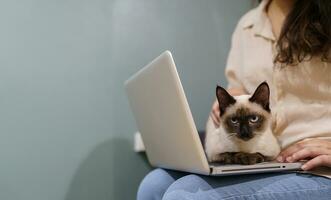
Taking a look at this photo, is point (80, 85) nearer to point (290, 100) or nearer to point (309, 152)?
point (290, 100)

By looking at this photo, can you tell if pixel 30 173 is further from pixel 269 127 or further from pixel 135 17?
pixel 269 127

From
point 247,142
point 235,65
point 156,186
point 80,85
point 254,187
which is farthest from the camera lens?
point 80,85

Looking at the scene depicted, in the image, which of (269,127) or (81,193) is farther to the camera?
(81,193)

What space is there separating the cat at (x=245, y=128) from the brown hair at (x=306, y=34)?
0.55 ft

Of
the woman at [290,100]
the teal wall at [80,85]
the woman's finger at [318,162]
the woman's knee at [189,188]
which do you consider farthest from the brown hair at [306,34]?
the teal wall at [80,85]

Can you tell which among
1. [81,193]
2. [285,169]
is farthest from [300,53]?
[81,193]

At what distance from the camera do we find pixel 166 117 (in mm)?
870

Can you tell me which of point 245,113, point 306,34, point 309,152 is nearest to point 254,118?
point 245,113

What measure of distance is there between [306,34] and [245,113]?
27 cm

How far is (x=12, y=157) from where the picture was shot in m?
1.29

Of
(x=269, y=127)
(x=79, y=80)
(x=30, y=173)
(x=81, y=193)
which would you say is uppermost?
(x=79, y=80)

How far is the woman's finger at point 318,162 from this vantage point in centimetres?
82

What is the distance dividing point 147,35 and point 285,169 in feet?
2.69

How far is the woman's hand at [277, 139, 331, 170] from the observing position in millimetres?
822
